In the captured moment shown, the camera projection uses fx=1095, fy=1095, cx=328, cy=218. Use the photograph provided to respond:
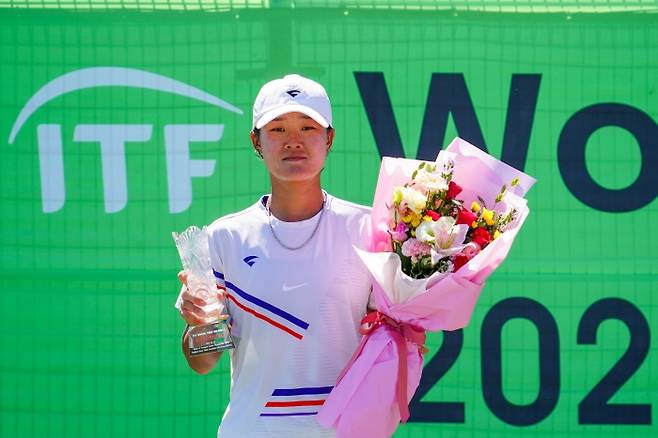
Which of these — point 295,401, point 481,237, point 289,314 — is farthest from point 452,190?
point 295,401

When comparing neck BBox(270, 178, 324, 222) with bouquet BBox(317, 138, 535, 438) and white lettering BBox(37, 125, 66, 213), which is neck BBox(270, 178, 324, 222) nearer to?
bouquet BBox(317, 138, 535, 438)

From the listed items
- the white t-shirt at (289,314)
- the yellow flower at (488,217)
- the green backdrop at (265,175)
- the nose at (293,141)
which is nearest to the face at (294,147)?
the nose at (293,141)

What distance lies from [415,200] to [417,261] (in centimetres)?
16

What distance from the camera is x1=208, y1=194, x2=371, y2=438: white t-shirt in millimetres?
3016

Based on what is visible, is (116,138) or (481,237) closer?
(481,237)

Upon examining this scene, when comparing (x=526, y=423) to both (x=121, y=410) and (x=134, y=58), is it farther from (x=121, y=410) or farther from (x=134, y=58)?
(x=134, y=58)

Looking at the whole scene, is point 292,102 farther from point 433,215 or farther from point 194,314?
point 194,314

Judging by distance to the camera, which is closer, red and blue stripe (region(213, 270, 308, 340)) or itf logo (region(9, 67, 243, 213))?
red and blue stripe (region(213, 270, 308, 340))

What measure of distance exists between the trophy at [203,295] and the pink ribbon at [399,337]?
1.15ft

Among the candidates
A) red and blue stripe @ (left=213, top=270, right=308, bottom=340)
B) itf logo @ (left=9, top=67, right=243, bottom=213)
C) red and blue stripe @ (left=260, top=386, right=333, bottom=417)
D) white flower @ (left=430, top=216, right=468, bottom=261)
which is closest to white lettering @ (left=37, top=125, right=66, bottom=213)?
itf logo @ (left=9, top=67, right=243, bottom=213)

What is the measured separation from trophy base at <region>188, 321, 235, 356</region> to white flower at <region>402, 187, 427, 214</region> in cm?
61

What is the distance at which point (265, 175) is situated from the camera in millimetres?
4762

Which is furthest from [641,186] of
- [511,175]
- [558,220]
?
[511,175]

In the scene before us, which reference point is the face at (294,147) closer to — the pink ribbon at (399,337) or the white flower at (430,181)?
the white flower at (430,181)
